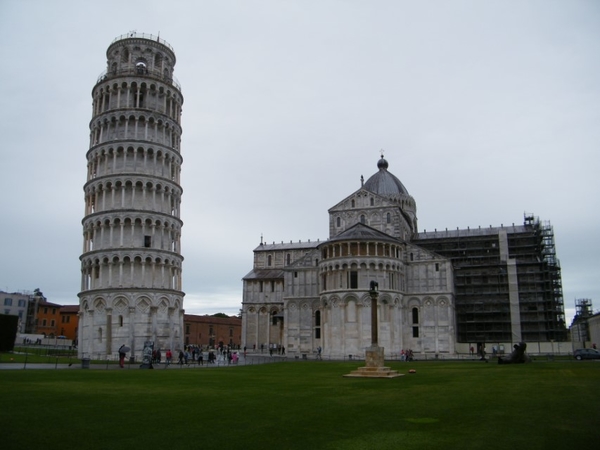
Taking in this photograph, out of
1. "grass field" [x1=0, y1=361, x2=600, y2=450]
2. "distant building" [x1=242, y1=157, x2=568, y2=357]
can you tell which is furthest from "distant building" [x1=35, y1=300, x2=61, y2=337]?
"grass field" [x1=0, y1=361, x2=600, y2=450]

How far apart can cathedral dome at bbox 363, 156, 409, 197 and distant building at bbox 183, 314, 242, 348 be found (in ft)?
133

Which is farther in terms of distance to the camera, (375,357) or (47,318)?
(47,318)

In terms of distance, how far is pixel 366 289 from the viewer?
61719mm

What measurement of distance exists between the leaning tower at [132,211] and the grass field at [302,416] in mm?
33334

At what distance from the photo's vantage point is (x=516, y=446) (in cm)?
1103

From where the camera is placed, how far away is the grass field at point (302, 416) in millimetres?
11453


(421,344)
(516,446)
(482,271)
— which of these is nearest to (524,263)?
(482,271)

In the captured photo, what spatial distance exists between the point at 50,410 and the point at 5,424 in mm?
2249

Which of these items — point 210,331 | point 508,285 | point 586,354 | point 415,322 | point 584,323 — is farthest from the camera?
point 210,331

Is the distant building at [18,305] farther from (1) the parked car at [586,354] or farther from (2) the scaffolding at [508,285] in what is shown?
(1) the parked car at [586,354]

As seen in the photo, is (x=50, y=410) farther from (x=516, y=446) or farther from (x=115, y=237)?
(x=115, y=237)

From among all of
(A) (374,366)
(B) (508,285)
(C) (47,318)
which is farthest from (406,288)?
(C) (47,318)

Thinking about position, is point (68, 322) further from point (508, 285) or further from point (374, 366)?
point (374, 366)

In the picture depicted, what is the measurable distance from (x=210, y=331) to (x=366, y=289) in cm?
6178
